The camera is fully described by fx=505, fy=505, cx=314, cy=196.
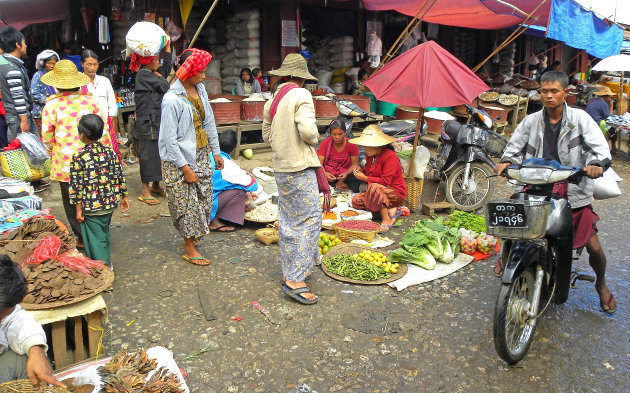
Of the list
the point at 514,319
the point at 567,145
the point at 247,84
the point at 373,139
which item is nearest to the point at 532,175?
the point at 567,145

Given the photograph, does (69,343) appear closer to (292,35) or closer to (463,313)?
(463,313)

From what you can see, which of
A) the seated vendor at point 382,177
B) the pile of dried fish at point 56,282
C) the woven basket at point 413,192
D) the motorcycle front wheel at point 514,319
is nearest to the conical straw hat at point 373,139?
the seated vendor at point 382,177

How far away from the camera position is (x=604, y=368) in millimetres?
3447

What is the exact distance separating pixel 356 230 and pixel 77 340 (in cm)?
309

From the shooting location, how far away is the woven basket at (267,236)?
5.44 meters

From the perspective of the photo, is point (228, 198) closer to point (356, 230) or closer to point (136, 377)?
point (356, 230)

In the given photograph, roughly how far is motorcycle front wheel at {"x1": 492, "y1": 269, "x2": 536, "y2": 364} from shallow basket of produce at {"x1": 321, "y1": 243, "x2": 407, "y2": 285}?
1.36m

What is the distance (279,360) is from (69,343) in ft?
4.72

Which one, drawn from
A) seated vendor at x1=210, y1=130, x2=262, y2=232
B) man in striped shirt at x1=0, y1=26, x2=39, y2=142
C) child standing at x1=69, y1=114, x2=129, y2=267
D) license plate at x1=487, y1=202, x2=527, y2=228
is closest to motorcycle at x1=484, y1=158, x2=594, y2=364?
license plate at x1=487, y1=202, x2=527, y2=228

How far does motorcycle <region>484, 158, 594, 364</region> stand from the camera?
3.17m

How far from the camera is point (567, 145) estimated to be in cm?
381

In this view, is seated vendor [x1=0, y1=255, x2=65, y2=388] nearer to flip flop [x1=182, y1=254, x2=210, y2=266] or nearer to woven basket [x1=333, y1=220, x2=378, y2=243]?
flip flop [x1=182, y1=254, x2=210, y2=266]

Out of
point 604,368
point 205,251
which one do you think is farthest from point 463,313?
point 205,251

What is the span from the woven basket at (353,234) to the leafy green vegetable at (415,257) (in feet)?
1.70
